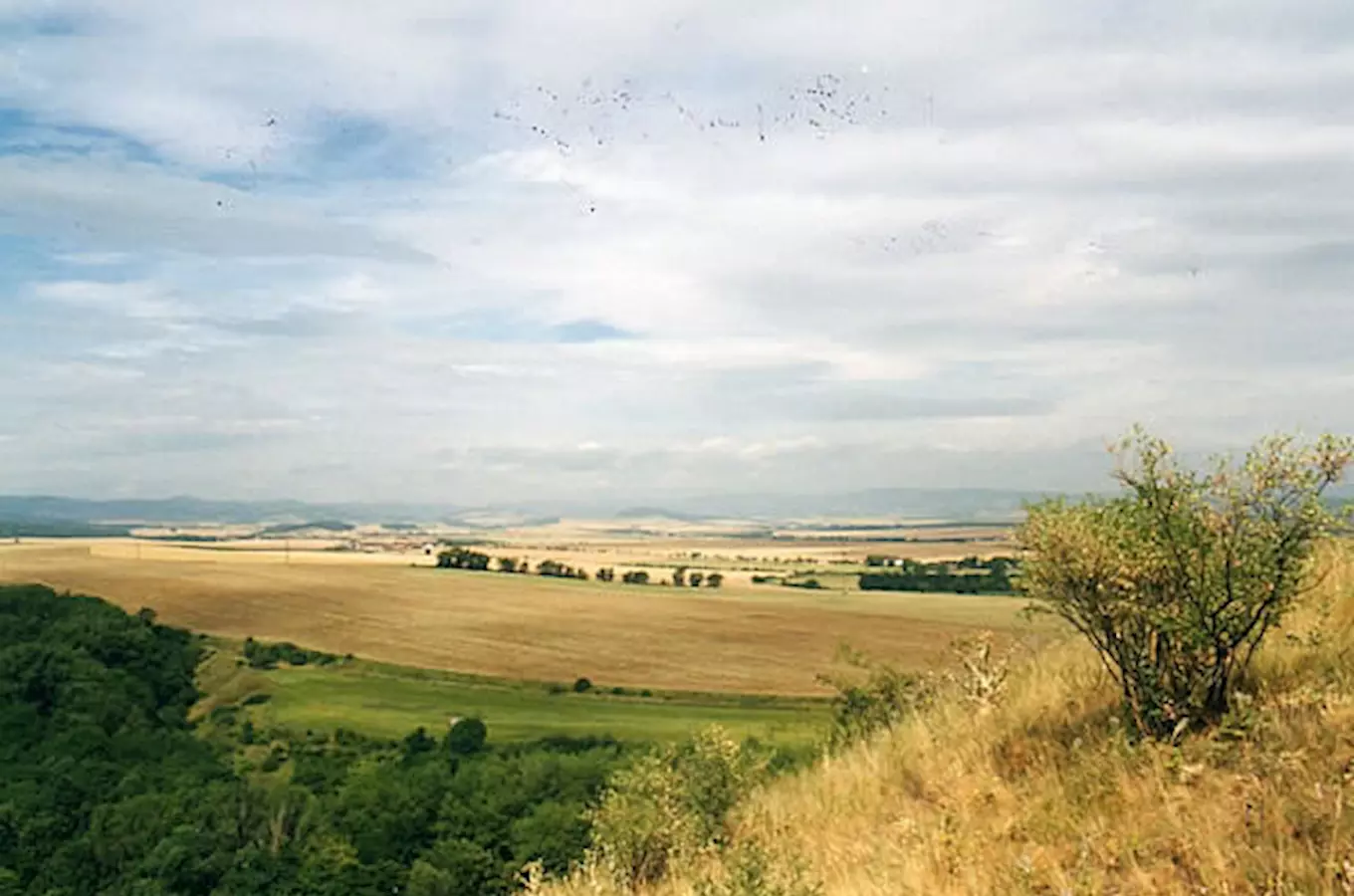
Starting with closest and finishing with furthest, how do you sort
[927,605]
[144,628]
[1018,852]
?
[1018,852]
[927,605]
[144,628]

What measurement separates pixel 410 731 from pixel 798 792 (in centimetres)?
8623

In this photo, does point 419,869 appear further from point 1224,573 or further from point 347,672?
point 1224,573

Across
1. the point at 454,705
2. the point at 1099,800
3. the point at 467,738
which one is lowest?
the point at 467,738

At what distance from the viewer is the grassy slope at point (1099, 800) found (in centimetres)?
770

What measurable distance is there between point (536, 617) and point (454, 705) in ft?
42.8

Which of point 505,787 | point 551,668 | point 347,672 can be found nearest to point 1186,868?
point 505,787

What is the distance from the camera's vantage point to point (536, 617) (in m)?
104

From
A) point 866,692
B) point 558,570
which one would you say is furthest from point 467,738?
point 866,692

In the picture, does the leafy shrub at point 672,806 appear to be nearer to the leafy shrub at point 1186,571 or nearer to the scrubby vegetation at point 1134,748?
the scrubby vegetation at point 1134,748

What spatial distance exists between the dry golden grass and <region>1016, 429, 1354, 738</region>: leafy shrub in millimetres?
51773

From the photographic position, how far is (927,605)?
89500 mm

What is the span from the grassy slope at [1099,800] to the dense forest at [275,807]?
167ft

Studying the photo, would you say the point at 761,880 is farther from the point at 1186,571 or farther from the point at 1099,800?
the point at 1186,571

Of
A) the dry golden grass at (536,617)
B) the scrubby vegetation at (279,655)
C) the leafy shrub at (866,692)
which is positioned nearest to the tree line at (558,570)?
the dry golden grass at (536,617)
